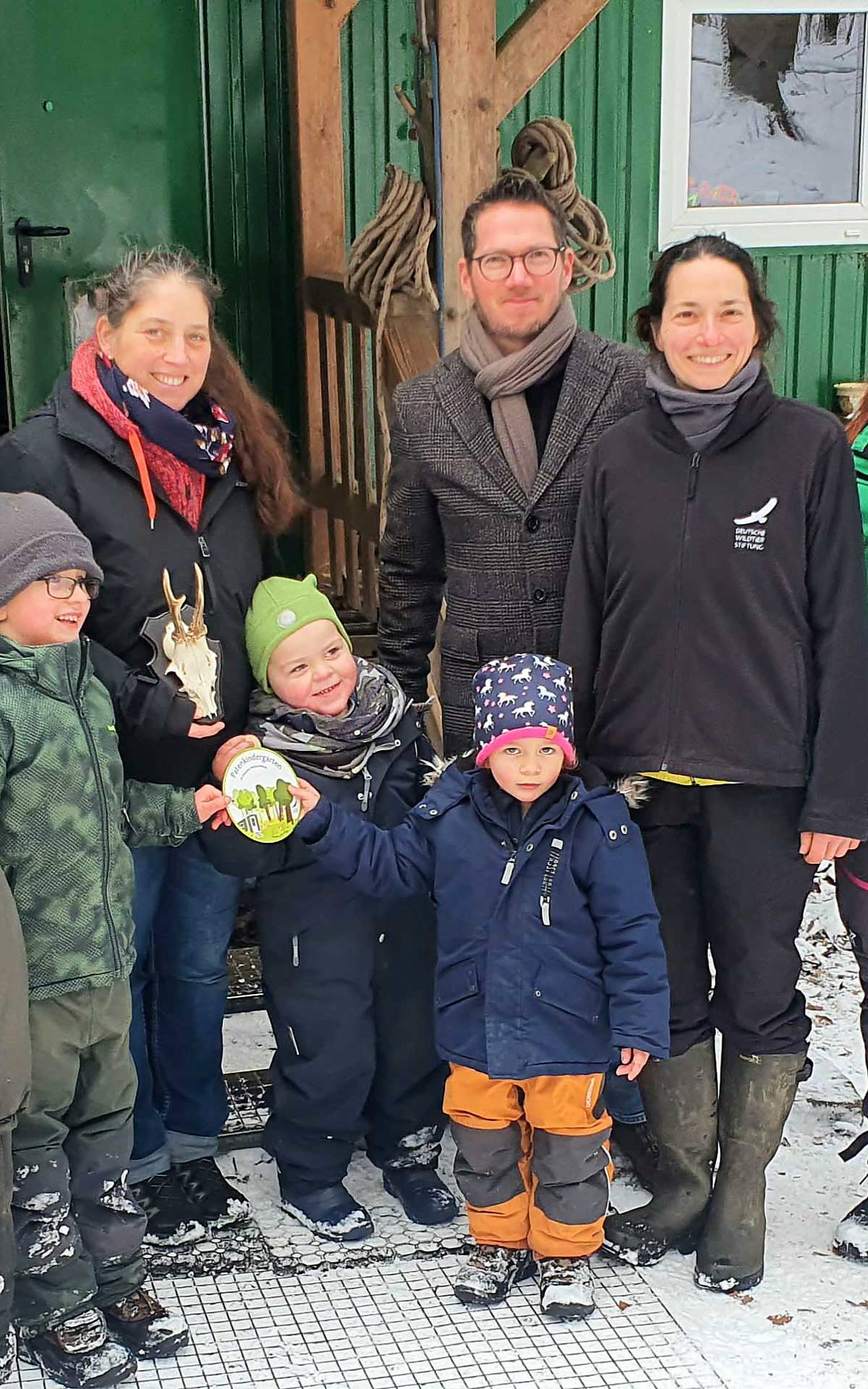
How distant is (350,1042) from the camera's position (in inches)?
134

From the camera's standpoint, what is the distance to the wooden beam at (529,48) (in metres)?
4.07

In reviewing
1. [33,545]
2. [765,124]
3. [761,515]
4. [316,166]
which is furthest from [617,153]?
[33,545]

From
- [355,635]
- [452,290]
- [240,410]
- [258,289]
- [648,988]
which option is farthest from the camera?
[258,289]

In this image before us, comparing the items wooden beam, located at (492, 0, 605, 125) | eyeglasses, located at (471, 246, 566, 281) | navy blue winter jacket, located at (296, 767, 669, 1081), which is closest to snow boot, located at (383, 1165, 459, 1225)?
navy blue winter jacket, located at (296, 767, 669, 1081)

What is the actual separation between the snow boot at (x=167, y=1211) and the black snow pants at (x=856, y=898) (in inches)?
54.8

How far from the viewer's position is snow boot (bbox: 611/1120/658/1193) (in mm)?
3602

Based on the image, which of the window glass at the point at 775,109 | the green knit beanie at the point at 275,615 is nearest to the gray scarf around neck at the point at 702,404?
the green knit beanie at the point at 275,615

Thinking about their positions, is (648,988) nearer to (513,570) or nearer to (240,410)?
(513,570)

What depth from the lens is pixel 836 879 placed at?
338cm

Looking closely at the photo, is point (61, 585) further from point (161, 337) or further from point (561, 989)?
point (561, 989)

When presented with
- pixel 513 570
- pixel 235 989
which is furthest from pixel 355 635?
Result: pixel 513 570

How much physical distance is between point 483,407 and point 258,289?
2915mm

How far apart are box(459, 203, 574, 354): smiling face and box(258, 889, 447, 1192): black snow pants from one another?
116cm

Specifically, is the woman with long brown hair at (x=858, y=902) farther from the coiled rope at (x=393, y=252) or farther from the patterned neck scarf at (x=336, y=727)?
the coiled rope at (x=393, y=252)
